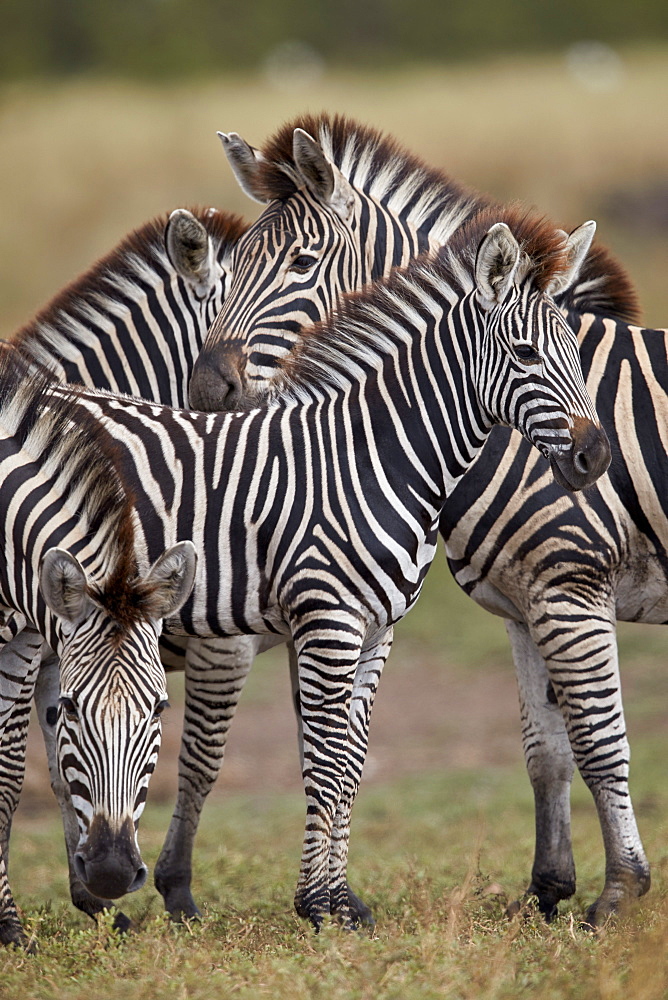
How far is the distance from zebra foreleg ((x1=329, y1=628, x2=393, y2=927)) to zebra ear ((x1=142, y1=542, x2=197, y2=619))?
130 centimetres

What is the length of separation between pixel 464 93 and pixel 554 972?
2448cm

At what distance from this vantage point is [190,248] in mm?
6676

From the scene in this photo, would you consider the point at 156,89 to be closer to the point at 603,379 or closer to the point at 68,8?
the point at 68,8

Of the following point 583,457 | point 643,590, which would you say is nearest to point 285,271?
point 583,457

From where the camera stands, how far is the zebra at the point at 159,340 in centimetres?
614

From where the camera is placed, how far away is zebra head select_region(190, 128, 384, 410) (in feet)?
19.7

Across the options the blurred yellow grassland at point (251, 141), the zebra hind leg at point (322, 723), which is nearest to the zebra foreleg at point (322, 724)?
the zebra hind leg at point (322, 723)

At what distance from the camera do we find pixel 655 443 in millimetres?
5633

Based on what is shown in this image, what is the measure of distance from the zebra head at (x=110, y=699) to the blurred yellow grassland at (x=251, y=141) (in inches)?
556

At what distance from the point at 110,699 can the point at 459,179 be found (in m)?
5.15

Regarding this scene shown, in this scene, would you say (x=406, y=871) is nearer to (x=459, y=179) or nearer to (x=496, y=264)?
(x=496, y=264)

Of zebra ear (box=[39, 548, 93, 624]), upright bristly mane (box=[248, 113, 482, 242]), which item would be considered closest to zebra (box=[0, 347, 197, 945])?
zebra ear (box=[39, 548, 93, 624])

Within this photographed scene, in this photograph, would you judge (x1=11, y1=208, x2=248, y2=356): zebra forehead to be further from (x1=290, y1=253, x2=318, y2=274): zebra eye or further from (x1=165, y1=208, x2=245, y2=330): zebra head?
(x1=290, y1=253, x2=318, y2=274): zebra eye

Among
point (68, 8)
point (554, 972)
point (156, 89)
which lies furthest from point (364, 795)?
point (68, 8)
